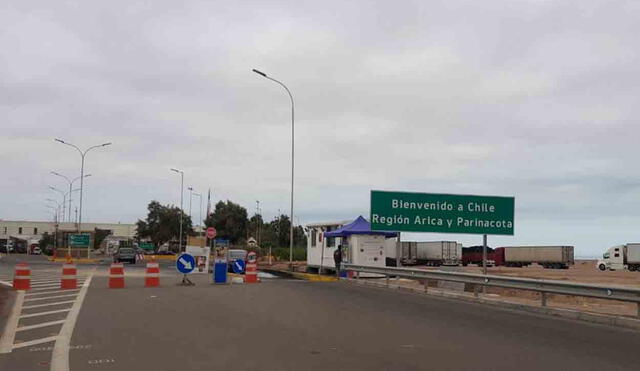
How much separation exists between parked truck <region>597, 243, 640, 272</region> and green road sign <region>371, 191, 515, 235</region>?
43.7 m

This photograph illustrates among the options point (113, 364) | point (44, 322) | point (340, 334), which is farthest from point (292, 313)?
point (113, 364)

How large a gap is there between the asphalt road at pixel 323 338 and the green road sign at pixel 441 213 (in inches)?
343

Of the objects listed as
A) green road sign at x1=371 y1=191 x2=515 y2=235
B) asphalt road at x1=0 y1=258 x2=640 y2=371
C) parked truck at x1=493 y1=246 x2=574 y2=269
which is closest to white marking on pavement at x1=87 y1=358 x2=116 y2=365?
asphalt road at x1=0 y1=258 x2=640 y2=371

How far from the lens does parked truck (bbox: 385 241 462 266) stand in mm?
71938

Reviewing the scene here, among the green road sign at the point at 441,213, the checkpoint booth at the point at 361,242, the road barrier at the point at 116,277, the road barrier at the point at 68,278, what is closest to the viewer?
the road barrier at the point at 68,278

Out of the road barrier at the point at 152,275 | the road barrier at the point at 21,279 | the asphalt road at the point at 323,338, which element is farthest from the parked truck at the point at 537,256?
the road barrier at the point at 21,279

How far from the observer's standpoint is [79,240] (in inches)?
2518

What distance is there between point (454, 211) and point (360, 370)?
18670 millimetres

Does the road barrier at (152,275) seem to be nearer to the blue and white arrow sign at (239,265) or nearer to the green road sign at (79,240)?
the blue and white arrow sign at (239,265)

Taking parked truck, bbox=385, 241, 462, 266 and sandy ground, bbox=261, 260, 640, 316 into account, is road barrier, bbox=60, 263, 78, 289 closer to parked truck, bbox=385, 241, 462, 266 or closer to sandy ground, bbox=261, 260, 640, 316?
sandy ground, bbox=261, 260, 640, 316

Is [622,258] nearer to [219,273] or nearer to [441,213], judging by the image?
[441,213]

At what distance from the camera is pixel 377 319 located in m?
13.5

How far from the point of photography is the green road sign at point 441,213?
2561 centimetres

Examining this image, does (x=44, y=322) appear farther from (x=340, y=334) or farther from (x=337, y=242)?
(x=337, y=242)
